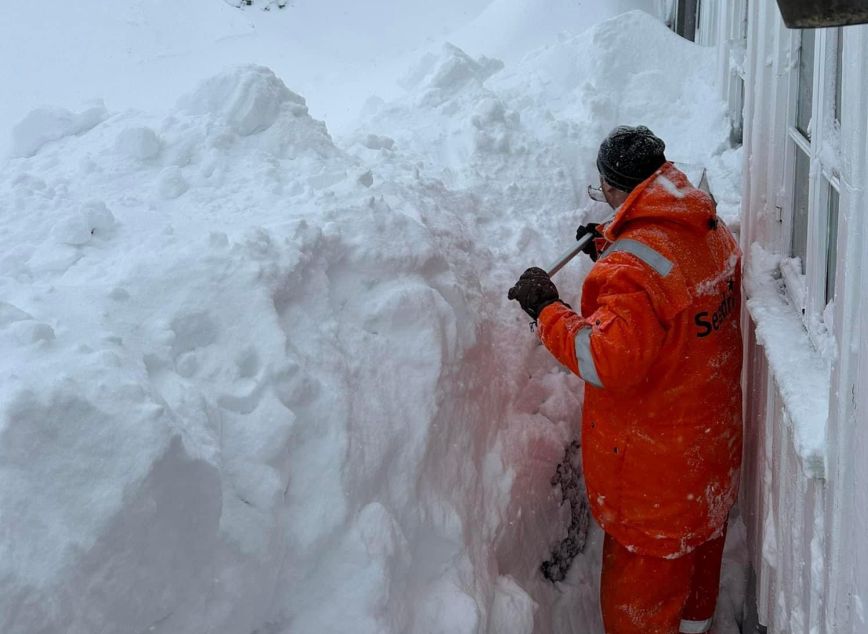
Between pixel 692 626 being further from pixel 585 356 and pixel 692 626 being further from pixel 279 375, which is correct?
pixel 279 375

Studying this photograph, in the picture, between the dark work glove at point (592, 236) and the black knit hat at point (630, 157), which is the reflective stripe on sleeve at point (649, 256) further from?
the dark work glove at point (592, 236)

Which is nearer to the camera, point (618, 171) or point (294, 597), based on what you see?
point (294, 597)

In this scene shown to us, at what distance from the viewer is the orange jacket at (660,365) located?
259cm

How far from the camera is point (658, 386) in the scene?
279 centimetres

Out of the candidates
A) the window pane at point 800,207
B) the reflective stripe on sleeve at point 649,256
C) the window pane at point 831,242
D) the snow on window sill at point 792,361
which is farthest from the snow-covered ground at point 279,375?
the window pane at point 831,242

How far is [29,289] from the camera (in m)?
2.32

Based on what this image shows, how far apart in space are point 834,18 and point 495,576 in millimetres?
1975

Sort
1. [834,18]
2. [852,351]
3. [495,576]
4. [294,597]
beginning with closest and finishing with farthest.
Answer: [834,18]
[852,351]
[294,597]
[495,576]

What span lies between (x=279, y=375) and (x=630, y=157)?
1184mm

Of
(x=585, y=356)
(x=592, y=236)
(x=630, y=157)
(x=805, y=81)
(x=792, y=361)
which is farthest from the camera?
(x=592, y=236)

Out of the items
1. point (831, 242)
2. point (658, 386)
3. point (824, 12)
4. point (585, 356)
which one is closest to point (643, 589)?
point (658, 386)

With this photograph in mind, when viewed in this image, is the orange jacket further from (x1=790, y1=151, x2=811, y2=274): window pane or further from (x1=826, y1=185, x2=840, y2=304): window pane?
(x1=826, y1=185, x2=840, y2=304): window pane

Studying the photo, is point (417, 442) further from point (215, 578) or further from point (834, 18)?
point (834, 18)

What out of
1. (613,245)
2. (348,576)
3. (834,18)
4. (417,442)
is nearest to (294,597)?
(348,576)
